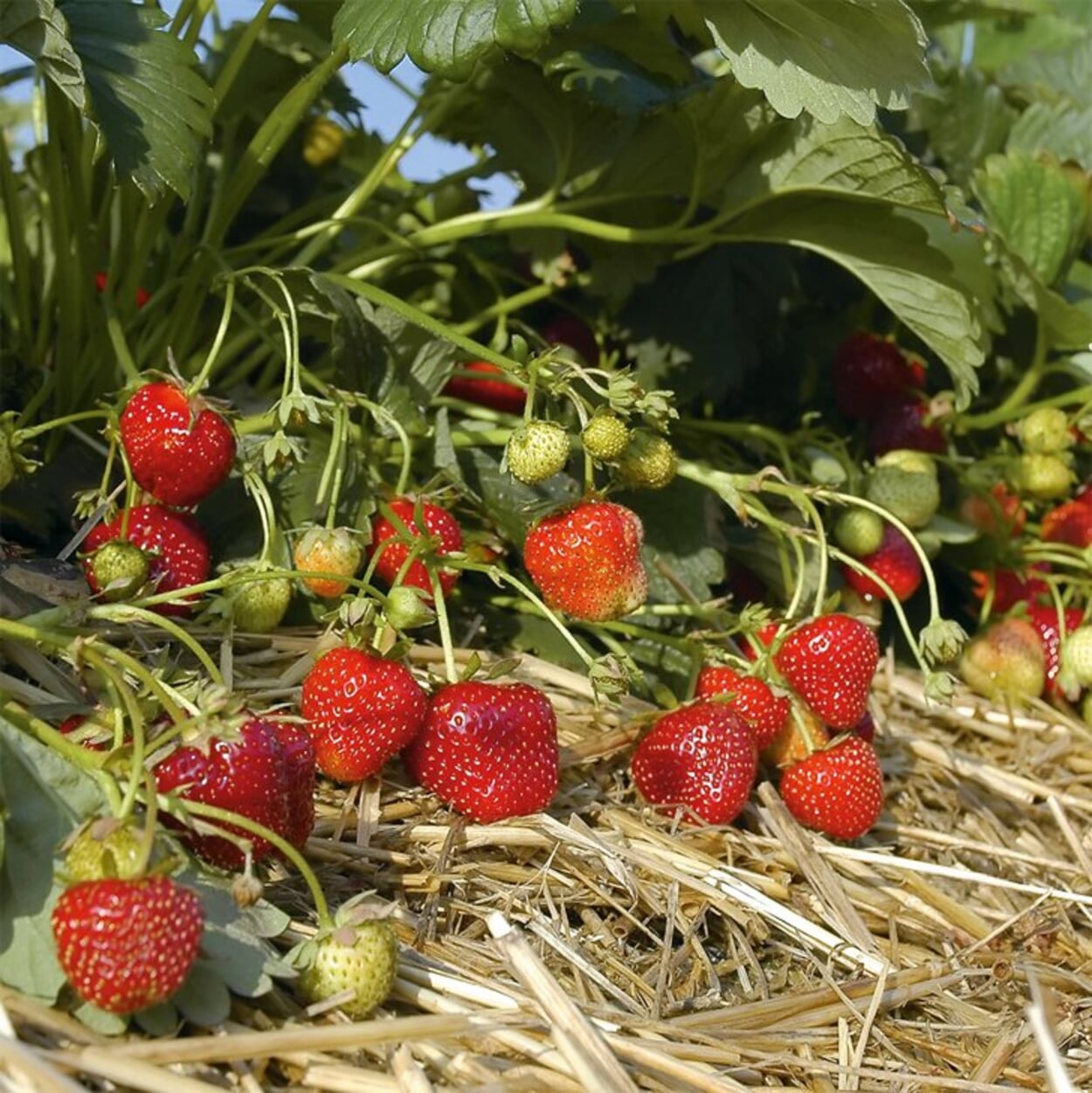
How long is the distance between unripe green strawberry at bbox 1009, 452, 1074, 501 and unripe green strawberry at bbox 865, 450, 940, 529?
172 mm

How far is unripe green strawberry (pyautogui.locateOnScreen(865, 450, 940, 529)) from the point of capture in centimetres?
163

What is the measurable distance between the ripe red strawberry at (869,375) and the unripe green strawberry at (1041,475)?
0.59 ft

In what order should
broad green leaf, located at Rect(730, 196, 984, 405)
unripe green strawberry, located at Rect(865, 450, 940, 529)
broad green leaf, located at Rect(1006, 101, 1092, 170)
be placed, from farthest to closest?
broad green leaf, located at Rect(1006, 101, 1092, 170), unripe green strawberry, located at Rect(865, 450, 940, 529), broad green leaf, located at Rect(730, 196, 984, 405)

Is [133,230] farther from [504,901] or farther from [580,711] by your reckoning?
[504,901]

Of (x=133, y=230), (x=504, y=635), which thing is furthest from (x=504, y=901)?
(x=133, y=230)

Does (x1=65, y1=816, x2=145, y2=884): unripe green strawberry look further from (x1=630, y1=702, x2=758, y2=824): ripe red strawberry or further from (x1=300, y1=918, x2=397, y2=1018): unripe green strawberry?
(x1=630, y1=702, x2=758, y2=824): ripe red strawberry

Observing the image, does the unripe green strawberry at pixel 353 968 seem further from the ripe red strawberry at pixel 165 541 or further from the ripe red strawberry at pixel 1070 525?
the ripe red strawberry at pixel 1070 525

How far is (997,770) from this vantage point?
62.1 inches

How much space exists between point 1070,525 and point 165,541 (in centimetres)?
106

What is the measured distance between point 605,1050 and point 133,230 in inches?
38.7

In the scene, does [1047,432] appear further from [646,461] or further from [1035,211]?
[646,461]

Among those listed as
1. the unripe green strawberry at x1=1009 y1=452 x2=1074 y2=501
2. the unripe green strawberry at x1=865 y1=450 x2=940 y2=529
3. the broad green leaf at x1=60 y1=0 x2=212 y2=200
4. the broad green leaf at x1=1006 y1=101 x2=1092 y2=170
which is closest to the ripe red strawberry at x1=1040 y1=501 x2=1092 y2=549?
the unripe green strawberry at x1=1009 y1=452 x2=1074 y2=501

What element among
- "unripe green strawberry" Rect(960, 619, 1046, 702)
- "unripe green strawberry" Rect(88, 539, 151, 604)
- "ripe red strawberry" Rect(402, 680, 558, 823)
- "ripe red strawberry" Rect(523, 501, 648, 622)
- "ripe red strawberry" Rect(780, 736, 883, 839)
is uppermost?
"unripe green strawberry" Rect(88, 539, 151, 604)

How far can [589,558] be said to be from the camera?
1.21 meters
